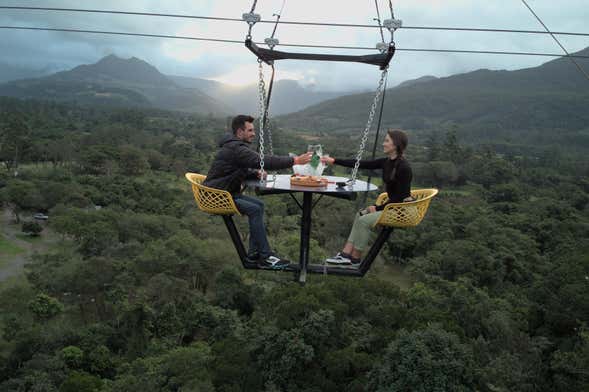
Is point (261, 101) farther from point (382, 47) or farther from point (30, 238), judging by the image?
point (30, 238)

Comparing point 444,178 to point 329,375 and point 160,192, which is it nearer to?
point 160,192

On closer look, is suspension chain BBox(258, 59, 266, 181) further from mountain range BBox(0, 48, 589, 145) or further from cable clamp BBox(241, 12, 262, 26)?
mountain range BBox(0, 48, 589, 145)

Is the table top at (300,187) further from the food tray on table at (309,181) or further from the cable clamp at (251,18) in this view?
the cable clamp at (251,18)

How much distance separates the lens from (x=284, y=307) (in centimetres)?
1997

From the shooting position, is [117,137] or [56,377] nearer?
[56,377]

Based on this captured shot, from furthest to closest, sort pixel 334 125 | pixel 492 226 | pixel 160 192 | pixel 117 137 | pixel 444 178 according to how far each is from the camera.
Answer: pixel 334 125, pixel 117 137, pixel 444 178, pixel 160 192, pixel 492 226

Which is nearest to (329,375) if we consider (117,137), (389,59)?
(389,59)

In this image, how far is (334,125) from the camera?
514ft

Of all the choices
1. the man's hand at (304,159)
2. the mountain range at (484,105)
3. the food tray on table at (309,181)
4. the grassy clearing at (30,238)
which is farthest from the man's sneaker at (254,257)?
the mountain range at (484,105)

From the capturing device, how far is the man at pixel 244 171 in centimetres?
457

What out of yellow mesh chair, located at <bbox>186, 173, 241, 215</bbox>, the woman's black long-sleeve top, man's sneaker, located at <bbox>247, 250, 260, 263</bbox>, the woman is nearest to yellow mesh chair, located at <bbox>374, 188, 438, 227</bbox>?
the woman

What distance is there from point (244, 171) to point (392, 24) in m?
2.08

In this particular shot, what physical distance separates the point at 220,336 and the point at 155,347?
10.4 ft

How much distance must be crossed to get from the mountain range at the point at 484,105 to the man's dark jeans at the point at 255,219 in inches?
5271
